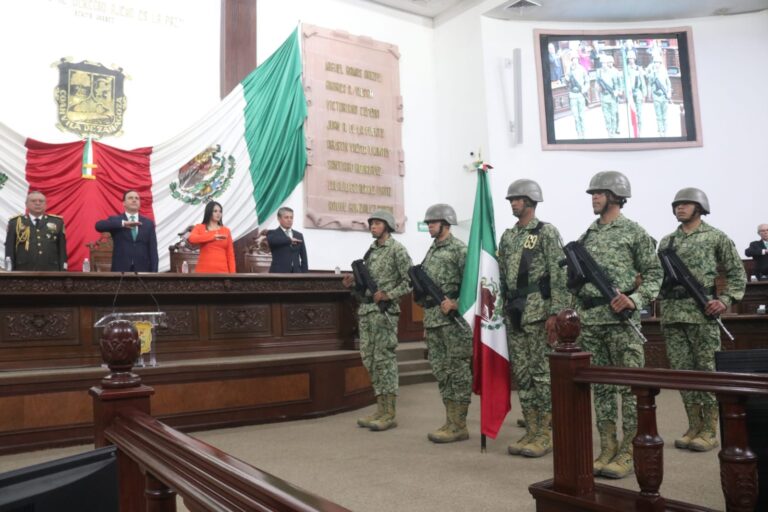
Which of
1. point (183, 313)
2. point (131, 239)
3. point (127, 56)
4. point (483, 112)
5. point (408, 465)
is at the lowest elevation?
point (408, 465)

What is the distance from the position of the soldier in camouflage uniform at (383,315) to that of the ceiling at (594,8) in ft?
17.0

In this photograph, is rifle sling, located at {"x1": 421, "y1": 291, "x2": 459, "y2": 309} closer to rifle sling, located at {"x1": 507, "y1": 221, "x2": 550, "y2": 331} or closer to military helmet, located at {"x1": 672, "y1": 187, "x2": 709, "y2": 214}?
rifle sling, located at {"x1": 507, "y1": 221, "x2": 550, "y2": 331}

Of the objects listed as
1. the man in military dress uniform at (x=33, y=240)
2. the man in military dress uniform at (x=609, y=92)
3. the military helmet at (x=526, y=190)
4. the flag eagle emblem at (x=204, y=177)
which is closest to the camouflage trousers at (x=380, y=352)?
the military helmet at (x=526, y=190)

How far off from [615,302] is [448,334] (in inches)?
49.0

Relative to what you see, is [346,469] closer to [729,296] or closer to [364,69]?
[729,296]

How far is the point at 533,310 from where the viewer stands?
12.3 ft

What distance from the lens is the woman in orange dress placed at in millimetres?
5586

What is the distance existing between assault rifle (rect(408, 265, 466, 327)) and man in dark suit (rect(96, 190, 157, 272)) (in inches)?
98.2

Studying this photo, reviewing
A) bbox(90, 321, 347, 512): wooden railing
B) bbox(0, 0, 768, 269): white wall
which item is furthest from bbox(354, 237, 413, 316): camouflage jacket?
bbox(0, 0, 768, 269): white wall

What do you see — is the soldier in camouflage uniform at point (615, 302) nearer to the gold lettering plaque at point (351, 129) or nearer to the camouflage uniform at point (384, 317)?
the camouflage uniform at point (384, 317)

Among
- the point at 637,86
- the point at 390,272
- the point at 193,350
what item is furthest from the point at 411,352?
the point at 637,86

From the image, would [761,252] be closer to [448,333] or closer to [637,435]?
[448,333]

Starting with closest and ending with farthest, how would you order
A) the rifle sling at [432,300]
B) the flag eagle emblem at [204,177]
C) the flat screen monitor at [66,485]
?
the flat screen monitor at [66,485] < the rifle sling at [432,300] < the flag eagle emblem at [204,177]

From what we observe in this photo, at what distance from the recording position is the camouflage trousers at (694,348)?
3.77 metres
